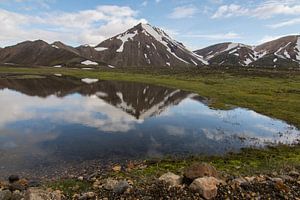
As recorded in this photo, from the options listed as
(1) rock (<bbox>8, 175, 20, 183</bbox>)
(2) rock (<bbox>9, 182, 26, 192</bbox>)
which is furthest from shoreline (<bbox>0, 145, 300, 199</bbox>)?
(2) rock (<bbox>9, 182, 26, 192</bbox>)

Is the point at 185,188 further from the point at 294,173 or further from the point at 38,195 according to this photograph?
the point at 294,173

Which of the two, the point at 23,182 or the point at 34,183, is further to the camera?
the point at 34,183

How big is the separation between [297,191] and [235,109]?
43313 mm

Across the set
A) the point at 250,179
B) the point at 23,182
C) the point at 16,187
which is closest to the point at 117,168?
the point at 23,182

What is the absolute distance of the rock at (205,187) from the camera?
16453 millimetres

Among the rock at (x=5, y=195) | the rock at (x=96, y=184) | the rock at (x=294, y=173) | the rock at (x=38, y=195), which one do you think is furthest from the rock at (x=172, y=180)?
the rock at (x=5, y=195)

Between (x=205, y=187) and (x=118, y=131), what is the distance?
23.6 m

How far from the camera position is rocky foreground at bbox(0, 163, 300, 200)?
54.6ft

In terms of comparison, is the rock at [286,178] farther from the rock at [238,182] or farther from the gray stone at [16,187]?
the gray stone at [16,187]

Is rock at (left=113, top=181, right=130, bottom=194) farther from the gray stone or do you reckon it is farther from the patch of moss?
the gray stone

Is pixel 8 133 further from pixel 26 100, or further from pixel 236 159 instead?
pixel 26 100

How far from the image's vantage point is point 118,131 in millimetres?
39188

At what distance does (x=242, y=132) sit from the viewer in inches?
1612

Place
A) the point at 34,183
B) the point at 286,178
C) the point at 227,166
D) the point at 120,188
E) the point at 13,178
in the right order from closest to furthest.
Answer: the point at 120,188
the point at 286,178
the point at 34,183
the point at 13,178
the point at 227,166
